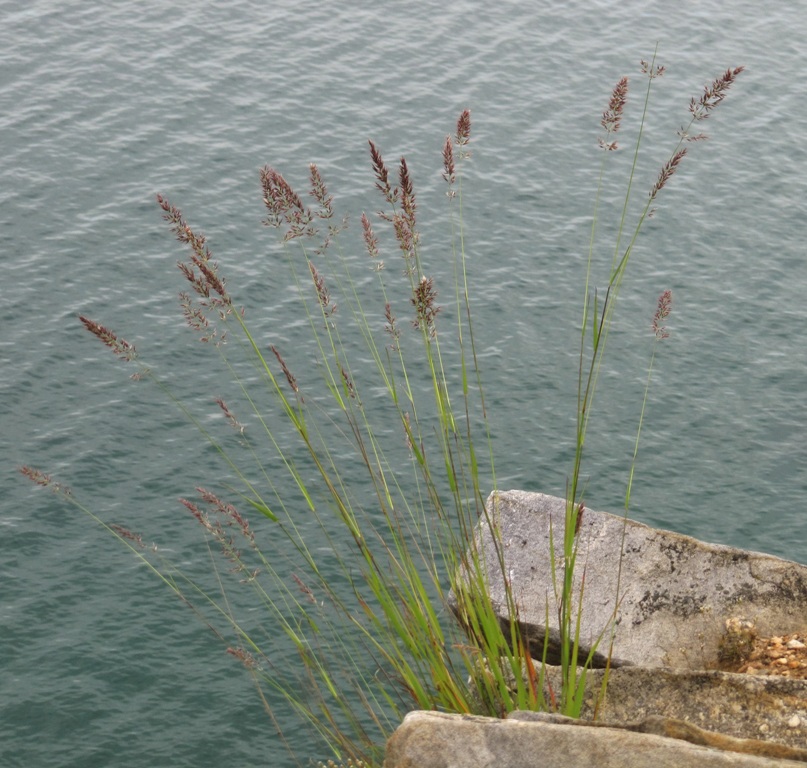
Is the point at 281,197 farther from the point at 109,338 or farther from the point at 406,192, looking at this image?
the point at 109,338

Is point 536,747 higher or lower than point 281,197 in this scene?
lower

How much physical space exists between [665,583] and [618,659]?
1035 millimetres

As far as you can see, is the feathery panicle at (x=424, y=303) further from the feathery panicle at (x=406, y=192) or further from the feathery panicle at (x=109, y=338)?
the feathery panicle at (x=109, y=338)

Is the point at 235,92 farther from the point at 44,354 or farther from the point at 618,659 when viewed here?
the point at 618,659

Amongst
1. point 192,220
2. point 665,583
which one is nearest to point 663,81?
point 192,220

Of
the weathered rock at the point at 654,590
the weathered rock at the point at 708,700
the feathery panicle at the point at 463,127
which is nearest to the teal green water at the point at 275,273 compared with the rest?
the weathered rock at the point at 654,590

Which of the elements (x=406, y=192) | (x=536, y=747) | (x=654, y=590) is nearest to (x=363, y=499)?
(x=654, y=590)

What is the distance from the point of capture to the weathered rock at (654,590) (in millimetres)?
10453

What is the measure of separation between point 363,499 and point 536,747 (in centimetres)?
1249

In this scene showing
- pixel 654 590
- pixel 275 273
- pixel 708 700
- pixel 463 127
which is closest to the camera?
pixel 463 127

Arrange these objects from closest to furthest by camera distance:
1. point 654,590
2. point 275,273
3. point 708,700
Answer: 1. point 708,700
2. point 654,590
3. point 275,273

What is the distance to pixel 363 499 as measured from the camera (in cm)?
1802

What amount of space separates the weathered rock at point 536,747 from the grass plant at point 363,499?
760mm

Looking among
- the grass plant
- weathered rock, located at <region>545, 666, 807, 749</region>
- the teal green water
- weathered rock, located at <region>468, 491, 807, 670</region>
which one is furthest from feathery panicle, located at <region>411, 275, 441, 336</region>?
the teal green water
